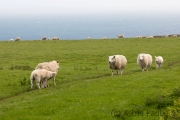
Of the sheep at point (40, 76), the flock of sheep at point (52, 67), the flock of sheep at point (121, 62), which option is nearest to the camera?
the sheep at point (40, 76)

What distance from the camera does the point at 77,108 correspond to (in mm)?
14664

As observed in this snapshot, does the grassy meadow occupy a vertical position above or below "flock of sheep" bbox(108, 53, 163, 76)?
below

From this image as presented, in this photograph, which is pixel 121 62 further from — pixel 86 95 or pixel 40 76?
pixel 86 95

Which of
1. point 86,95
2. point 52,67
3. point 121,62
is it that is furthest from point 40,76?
point 121,62

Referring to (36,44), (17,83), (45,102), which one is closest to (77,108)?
(45,102)

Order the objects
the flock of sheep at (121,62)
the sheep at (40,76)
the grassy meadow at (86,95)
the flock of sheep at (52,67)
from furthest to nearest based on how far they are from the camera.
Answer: the flock of sheep at (121,62) → the flock of sheep at (52,67) → the sheep at (40,76) → the grassy meadow at (86,95)

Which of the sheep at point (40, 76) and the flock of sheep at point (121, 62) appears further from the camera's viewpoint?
the flock of sheep at point (121, 62)

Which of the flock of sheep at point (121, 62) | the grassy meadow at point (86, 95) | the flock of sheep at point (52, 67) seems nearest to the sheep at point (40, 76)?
the flock of sheep at point (52, 67)

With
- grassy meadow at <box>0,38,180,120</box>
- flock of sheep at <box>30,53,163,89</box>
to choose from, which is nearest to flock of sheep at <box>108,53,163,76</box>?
flock of sheep at <box>30,53,163,89</box>

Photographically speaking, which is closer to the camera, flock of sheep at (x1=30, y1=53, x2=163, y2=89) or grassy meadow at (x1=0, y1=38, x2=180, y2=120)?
grassy meadow at (x1=0, y1=38, x2=180, y2=120)

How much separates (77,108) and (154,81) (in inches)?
275

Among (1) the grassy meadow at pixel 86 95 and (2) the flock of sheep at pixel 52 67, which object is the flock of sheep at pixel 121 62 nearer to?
(2) the flock of sheep at pixel 52 67

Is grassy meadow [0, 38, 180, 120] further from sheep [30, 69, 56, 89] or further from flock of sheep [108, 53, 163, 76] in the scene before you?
flock of sheep [108, 53, 163, 76]

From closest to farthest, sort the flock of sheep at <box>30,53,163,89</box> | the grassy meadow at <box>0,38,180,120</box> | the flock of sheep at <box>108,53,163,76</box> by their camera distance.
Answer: the grassy meadow at <box>0,38,180,120</box>
the flock of sheep at <box>30,53,163,89</box>
the flock of sheep at <box>108,53,163,76</box>
